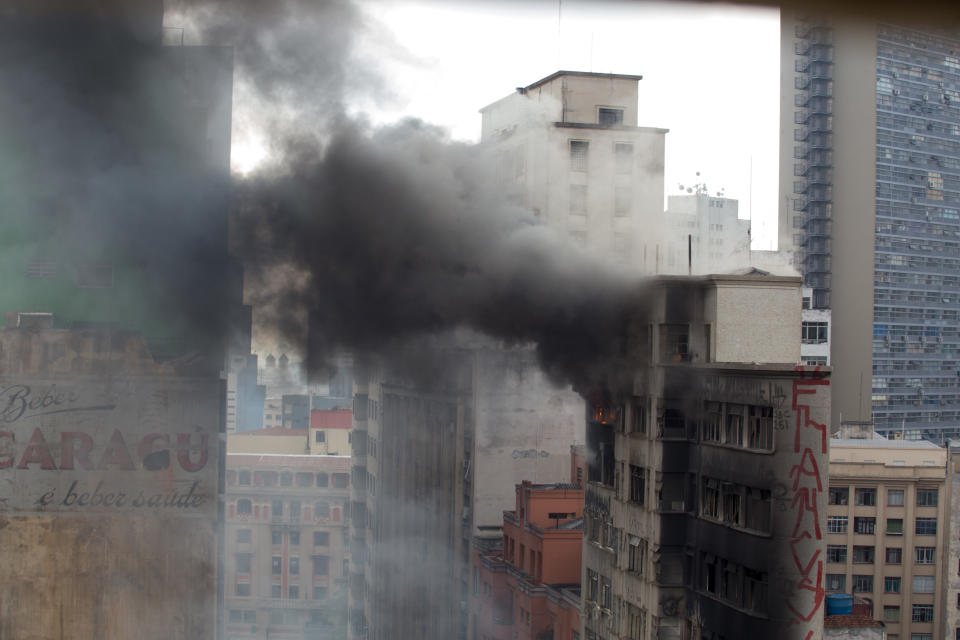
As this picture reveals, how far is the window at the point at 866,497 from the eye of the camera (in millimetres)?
21656

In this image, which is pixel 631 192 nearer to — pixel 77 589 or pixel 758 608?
pixel 758 608

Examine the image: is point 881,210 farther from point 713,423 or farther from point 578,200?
point 713,423

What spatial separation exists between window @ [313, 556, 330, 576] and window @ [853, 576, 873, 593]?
1430 centimetres

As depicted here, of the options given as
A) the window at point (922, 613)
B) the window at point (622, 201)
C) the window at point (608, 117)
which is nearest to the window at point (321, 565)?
the window at point (922, 613)

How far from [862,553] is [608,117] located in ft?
36.8

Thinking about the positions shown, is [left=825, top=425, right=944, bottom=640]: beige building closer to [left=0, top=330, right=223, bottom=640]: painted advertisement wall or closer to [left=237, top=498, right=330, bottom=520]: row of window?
[left=0, top=330, right=223, bottom=640]: painted advertisement wall

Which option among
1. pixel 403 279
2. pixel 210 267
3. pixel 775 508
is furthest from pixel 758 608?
pixel 210 267

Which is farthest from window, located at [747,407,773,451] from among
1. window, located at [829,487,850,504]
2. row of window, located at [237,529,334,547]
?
row of window, located at [237,529,334,547]

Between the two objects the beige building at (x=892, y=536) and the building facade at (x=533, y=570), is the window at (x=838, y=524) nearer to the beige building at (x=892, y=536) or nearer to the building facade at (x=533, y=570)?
the beige building at (x=892, y=536)

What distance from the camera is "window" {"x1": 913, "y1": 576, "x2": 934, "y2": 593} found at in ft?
71.2

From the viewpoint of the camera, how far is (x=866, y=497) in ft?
71.2

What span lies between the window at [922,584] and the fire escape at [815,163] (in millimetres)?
12368

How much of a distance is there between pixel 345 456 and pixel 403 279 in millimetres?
20771

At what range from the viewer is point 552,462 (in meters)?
18.6
